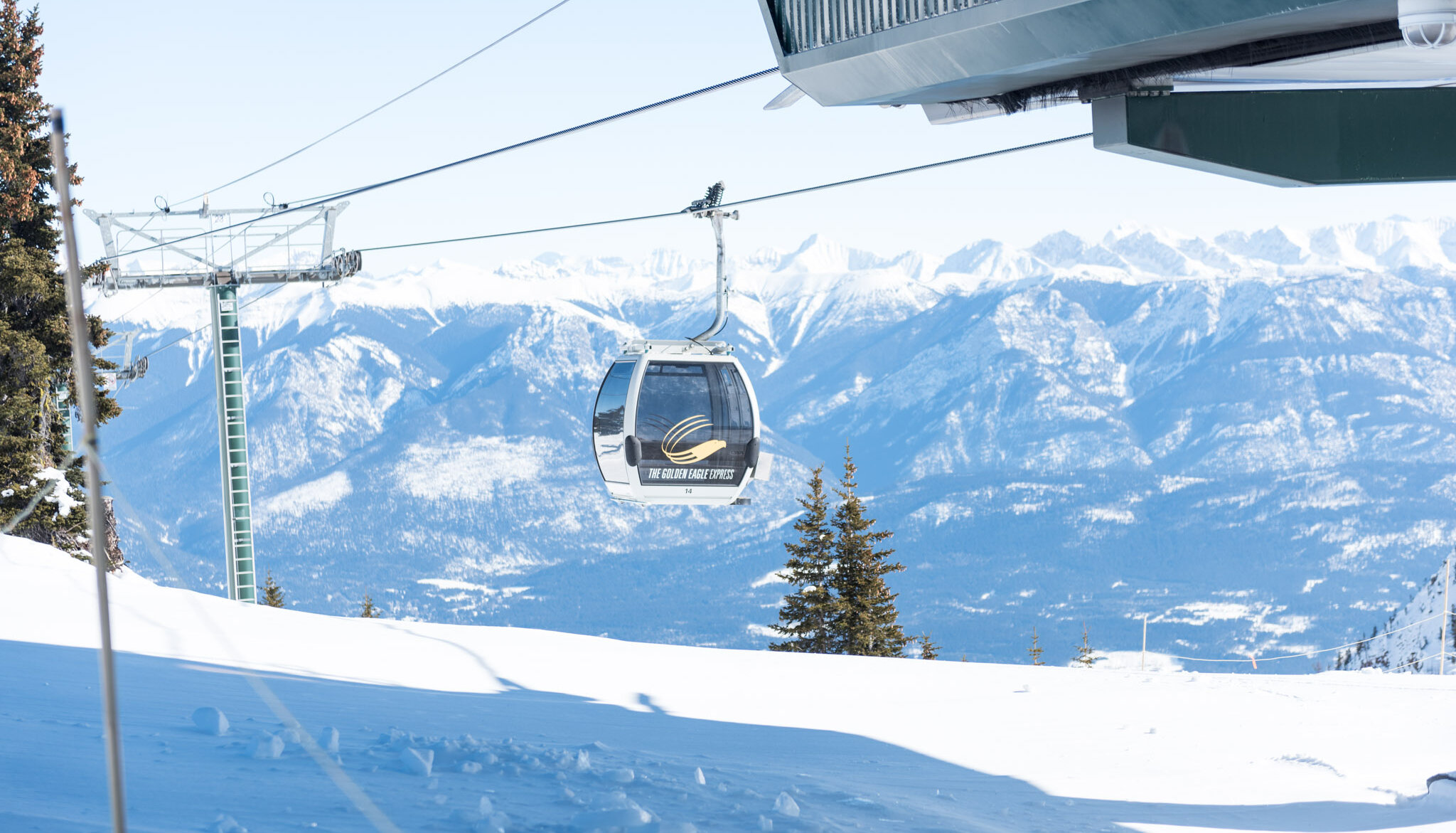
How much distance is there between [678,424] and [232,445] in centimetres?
1046

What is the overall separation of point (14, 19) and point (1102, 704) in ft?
78.7

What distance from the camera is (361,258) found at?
24.7 metres

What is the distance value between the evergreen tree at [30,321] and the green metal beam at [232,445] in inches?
103

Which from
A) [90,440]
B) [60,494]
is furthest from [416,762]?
[60,494]

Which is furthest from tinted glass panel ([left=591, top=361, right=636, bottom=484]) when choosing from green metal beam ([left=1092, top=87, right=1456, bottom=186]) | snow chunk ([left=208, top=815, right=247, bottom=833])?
snow chunk ([left=208, top=815, right=247, bottom=833])

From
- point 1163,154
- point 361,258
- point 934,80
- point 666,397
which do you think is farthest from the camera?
point 361,258

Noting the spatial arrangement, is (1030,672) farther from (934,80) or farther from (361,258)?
(361,258)

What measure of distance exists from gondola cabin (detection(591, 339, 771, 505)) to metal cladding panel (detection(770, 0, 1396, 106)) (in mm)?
6092

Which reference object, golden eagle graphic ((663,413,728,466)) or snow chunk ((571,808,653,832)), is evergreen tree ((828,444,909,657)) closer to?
golden eagle graphic ((663,413,728,466))

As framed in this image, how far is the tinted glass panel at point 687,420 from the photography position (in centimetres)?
1545

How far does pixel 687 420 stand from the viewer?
1545cm

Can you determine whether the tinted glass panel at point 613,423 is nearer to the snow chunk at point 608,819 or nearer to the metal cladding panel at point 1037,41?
the metal cladding panel at point 1037,41

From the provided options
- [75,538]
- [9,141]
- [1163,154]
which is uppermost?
[9,141]

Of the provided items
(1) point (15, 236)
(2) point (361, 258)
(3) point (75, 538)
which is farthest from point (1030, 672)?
(1) point (15, 236)
